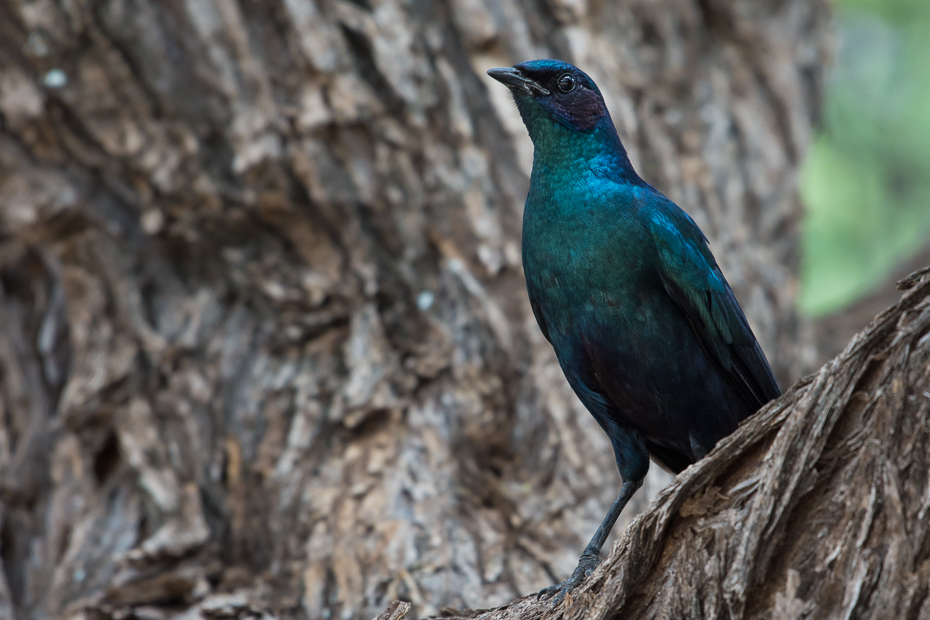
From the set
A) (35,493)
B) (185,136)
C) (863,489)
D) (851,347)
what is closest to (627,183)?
(851,347)

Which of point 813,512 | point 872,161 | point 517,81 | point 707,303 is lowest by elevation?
point 813,512

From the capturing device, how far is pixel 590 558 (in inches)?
131

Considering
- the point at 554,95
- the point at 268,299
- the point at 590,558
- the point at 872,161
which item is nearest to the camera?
the point at 590,558

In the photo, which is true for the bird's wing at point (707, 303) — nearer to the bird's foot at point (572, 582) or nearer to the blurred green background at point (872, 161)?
the bird's foot at point (572, 582)

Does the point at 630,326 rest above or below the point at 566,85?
below

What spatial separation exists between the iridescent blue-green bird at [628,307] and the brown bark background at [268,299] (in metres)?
0.97

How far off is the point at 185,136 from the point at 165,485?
1.78m

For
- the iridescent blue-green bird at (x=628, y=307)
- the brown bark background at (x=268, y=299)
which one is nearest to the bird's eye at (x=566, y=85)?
the iridescent blue-green bird at (x=628, y=307)

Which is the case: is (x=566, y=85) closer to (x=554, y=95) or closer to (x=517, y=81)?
(x=554, y=95)

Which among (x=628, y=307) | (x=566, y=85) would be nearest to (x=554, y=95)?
(x=566, y=85)

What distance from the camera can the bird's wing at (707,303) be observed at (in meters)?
3.41

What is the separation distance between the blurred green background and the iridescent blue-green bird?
20.8 ft

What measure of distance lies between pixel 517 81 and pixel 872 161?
296 inches

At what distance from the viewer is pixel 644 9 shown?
19.5ft
